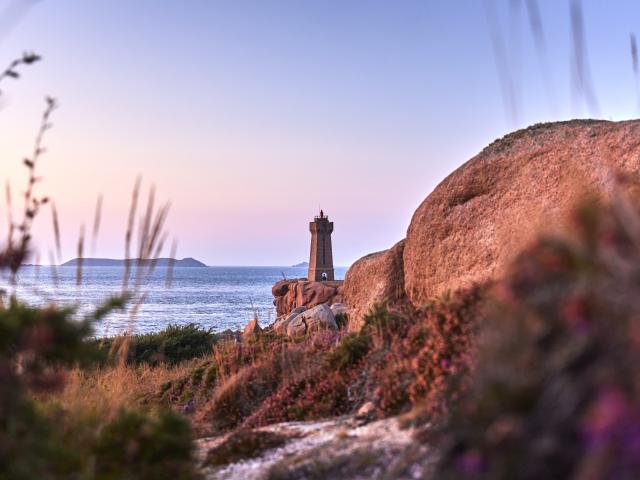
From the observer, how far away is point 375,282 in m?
11.5

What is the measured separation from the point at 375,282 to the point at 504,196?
10.5ft

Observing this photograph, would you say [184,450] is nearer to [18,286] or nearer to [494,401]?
[18,286]

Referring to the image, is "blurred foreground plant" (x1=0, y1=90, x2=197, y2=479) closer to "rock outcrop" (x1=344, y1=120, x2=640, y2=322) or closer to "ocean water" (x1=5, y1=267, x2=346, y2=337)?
"ocean water" (x1=5, y1=267, x2=346, y2=337)

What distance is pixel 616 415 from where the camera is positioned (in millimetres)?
1910

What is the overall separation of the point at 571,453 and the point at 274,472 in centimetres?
260

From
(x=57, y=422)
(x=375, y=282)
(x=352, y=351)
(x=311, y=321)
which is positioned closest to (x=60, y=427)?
(x=57, y=422)

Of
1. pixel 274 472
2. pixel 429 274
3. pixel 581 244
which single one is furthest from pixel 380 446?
pixel 429 274

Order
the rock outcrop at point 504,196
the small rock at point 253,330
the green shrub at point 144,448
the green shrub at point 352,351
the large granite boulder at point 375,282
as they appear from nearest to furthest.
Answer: the green shrub at point 144,448, the green shrub at point 352,351, the rock outcrop at point 504,196, the large granite boulder at point 375,282, the small rock at point 253,330

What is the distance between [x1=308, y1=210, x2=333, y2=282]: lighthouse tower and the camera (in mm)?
64688

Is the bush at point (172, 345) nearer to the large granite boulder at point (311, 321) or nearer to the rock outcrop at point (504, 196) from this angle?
the large granite boulder at point (311, 321)

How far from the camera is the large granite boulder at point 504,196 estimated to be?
8.03 metres

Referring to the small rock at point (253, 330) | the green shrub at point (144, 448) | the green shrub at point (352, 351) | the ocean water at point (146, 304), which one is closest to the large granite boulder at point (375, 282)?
the ocean water at point (146, 304)

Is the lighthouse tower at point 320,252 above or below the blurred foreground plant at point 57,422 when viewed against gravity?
above

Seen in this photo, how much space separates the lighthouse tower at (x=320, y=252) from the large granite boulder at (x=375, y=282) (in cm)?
5200
